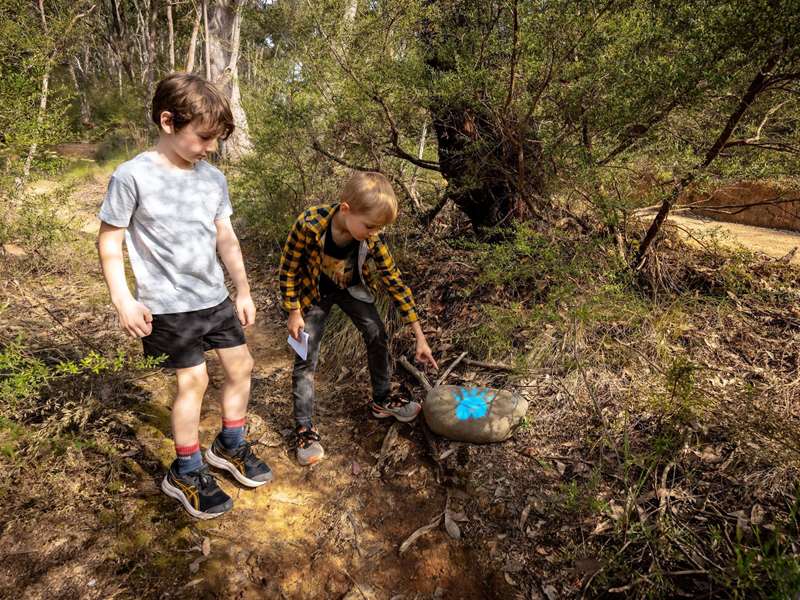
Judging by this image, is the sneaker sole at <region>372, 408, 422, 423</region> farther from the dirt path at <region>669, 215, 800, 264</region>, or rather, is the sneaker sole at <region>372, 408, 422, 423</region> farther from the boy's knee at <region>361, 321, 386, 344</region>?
the dirt path at <region>669, 215, 800, 264</region>

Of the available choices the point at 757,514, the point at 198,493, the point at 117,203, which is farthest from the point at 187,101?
the point at 757,514

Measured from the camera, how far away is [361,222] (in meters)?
2.26

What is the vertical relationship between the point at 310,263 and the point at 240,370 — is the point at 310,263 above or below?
above

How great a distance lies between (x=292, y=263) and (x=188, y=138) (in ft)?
2.65

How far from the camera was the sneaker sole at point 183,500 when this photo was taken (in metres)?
2.14

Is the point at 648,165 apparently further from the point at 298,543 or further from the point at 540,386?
the point at 298,543

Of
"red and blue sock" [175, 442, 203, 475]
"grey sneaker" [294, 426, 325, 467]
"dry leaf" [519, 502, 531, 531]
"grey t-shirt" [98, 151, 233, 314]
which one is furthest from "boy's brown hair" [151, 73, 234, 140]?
"dry leaf" [519, 502, 531, 531]

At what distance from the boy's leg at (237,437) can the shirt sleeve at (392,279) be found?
886mm

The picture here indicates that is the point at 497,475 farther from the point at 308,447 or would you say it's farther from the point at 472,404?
the point at 308,447

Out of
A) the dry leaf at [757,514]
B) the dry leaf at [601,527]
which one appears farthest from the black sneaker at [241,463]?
the dry leaf at [757,514]

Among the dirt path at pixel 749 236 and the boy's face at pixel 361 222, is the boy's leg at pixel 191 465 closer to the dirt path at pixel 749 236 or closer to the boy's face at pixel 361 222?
the boy's face at pixel 361 222

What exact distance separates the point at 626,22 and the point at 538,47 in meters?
0.50

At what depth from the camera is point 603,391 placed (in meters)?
2.67

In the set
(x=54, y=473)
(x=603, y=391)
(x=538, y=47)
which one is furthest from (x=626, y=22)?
(x=54, y=473)
